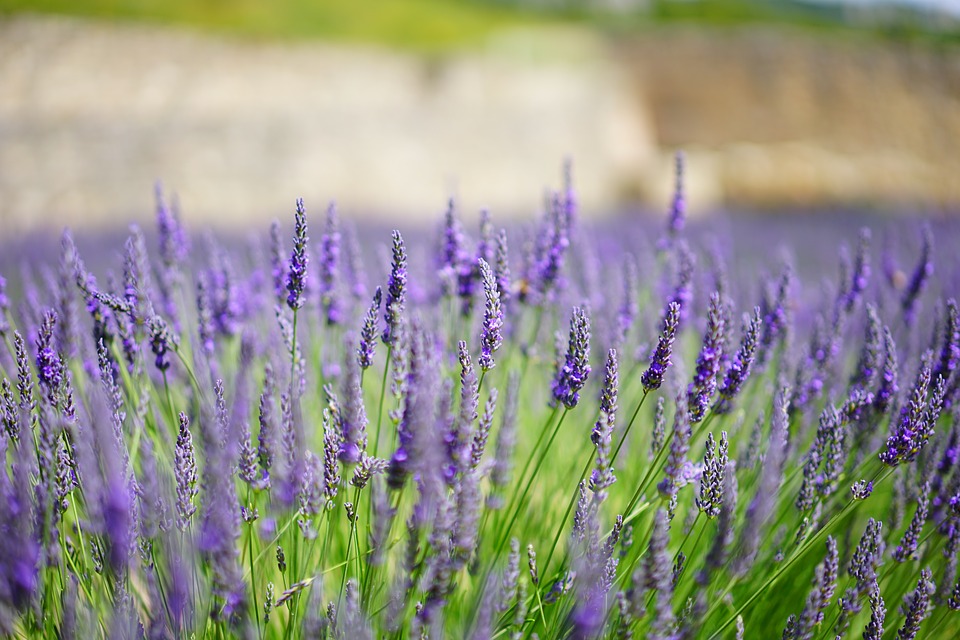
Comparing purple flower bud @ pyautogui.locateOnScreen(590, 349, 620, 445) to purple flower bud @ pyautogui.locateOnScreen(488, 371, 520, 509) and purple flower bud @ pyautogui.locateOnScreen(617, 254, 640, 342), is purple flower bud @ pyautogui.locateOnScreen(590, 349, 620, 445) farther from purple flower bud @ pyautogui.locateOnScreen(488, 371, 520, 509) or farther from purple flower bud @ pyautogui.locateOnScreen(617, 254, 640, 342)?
purple flower bud @ pyautogui.locateOnScreen(617, 254, 640, 342)

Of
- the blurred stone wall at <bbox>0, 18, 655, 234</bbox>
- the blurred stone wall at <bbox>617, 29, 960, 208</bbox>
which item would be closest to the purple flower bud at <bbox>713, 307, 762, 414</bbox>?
the blurred stone wall at <bbox>0, 18, 655, 234</bbox>

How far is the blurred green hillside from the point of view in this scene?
1067cm

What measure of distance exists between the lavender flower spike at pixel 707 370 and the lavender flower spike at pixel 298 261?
24.8 inches

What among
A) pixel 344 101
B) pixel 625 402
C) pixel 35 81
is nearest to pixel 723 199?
pixel 344 101

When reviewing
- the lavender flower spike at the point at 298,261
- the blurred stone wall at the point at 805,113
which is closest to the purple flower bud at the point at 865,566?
the lavender flower spike at the point at 298,261

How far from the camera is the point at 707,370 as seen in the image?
1023 mm

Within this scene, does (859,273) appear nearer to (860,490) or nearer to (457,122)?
(860,490)

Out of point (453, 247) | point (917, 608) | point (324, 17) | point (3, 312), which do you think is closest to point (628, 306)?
point (453, 247)

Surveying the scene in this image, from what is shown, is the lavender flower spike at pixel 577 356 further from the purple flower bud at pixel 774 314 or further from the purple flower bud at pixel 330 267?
the purple flower bud at pixel 774 314

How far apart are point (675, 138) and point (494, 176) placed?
8782 millimetres

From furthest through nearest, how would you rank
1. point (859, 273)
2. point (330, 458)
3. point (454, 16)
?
1. point (454, 16)
2. point (859, 273)
3. point (330, 458)

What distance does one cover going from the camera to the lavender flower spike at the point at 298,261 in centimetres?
105

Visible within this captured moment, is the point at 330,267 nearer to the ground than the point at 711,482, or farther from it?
farther from it

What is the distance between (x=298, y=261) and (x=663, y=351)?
0.59 metres
